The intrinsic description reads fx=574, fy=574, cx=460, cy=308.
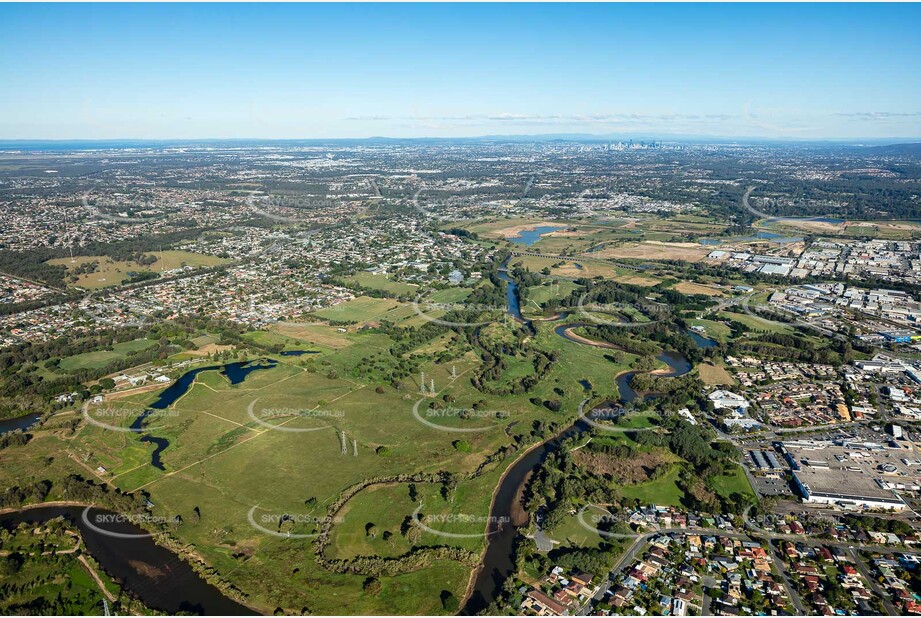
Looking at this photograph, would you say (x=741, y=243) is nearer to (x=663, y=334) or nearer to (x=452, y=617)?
(x=663, y=334)

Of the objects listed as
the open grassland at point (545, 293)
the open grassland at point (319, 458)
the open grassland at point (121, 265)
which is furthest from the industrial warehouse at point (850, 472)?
the open grassland at point (121, 265)

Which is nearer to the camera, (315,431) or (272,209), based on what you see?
(315,431)

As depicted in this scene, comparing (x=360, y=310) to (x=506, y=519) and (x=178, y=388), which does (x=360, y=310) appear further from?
(x=506, y=519)

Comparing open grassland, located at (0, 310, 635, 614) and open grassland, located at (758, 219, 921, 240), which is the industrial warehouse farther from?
open grassland, located at (758, 219, 921, 240)

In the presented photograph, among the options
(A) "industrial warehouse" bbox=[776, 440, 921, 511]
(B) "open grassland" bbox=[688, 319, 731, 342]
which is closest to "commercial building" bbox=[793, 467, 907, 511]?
(A) "industrial warehouse" bbox=[776, 440, 921, 511]

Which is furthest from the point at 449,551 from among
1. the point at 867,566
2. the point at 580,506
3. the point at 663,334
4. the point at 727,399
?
the point at 663,334

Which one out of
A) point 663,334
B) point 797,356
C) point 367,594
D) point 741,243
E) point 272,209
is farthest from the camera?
point 272,209
